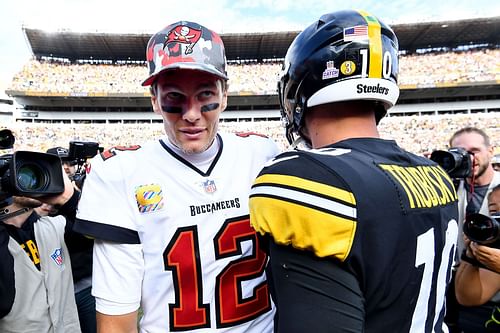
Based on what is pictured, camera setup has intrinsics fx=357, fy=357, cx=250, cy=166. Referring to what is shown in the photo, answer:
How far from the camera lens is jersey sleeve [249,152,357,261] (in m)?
0.81

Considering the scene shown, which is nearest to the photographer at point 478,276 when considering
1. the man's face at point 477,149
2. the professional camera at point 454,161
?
the professional camera at point 454,161

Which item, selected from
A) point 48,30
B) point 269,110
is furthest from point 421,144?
point 48,30

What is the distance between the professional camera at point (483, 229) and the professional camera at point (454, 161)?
78 centimetres

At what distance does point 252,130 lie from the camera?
25297mm

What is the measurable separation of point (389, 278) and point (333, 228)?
204 mm

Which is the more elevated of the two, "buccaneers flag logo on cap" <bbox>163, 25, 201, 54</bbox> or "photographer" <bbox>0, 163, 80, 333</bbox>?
"buccaneers flag logo on cap" <bbox>163, 25, 201, 54</bbox>

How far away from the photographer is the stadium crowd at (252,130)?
74.8ft

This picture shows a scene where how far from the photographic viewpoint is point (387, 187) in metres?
0.89

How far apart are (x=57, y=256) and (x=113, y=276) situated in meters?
1.26

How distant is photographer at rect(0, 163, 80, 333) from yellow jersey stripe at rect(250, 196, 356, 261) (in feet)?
4.00

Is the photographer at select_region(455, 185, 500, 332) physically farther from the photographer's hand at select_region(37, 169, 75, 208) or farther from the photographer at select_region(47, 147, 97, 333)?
the photographer at select_region(47, 147, 97, 333)

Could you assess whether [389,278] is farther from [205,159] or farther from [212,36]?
[212,36]

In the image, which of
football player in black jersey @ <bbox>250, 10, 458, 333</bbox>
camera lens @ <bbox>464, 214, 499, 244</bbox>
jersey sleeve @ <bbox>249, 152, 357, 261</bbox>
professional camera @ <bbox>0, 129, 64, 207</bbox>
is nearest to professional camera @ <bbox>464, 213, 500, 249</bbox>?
camera lens @ <bbox>464, 214, 499, 244</bbox>

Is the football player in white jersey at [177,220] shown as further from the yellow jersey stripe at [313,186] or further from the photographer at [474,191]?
the photographer at [474,191]
